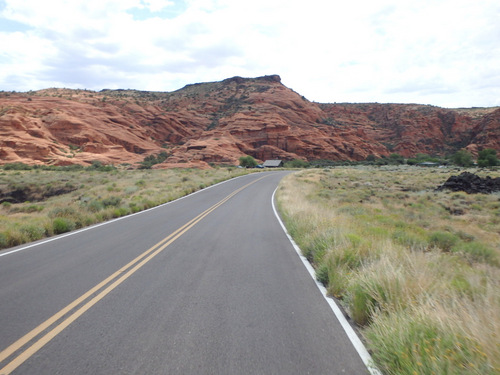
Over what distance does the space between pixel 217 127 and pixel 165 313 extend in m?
90.3

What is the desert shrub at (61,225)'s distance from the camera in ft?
33.9

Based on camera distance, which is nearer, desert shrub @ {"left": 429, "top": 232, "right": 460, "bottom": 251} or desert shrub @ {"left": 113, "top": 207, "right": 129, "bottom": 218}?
desert shrub @ {"left": 429, "top": 232, "right": 460, "bottom": 251}

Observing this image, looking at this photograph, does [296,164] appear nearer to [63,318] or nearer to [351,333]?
[351,333]

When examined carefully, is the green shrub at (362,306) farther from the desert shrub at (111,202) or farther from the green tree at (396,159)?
the green tree at (396,159)

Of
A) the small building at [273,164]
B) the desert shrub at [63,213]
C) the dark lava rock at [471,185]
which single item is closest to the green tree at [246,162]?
the small building at [273,164]

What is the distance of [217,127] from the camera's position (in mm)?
91812

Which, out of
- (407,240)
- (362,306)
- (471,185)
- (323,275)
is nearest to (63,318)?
(362,306)

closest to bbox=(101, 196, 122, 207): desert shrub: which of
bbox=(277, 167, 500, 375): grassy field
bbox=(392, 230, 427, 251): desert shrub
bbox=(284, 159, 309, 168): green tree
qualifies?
bbox=(277, 167, 500, 375): grassy field

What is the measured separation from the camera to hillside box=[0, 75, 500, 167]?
63.1 meters

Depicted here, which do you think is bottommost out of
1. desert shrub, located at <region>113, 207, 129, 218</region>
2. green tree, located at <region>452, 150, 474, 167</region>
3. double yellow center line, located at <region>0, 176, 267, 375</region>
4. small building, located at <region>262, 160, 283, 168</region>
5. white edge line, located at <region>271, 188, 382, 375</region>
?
green tree, located at <region>452, 150, 474, 167</region>

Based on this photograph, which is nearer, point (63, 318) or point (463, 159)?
point (63, 318)

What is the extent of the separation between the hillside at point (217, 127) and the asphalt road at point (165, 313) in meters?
58.6

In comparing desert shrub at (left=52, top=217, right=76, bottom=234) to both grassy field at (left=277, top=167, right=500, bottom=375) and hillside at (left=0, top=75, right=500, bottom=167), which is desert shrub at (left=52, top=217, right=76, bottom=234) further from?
hillside at (left=0, top=75, right=500, bottom=167)

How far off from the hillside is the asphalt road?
58566mm
